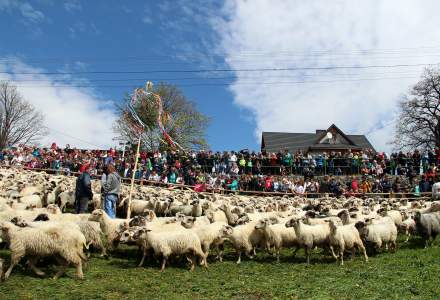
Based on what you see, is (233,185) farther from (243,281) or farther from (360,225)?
(243,281)

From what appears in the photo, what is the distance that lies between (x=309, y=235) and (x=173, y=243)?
395cm

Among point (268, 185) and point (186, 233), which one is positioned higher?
point (268, 185)

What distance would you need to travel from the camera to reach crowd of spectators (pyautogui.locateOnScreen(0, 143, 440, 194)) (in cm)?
2855

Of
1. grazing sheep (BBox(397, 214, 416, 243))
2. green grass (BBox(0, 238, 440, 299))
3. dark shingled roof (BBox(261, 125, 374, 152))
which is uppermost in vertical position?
dark shingled roof (BBox(261, 125, 374, 152))

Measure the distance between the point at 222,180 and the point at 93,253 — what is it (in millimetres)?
17804

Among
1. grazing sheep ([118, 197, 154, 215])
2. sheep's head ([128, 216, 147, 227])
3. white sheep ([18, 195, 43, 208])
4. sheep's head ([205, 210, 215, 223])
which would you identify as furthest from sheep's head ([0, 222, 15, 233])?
grazing sheep ([118, 197, 154, 215])

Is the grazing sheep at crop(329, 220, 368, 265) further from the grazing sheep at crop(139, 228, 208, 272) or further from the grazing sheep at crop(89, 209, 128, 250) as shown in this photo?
the grazing sheep at crop(89, 209, 128, 250)

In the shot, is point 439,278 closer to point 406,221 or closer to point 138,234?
point 406,221

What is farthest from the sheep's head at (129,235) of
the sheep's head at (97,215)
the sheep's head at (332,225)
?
the sheep's head at (332,225)

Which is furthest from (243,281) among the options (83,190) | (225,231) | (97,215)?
(83,190)

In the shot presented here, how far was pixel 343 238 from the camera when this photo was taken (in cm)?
1216

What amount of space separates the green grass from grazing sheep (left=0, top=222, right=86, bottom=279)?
35 cm

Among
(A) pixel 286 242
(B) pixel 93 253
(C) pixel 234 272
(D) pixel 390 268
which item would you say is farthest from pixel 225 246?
(D) pixel 390 268

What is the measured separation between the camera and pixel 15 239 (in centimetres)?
937
